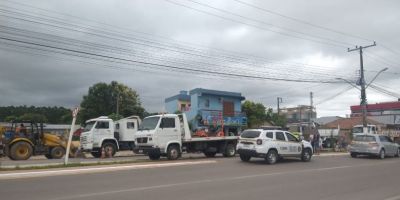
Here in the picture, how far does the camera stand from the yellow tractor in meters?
25.5

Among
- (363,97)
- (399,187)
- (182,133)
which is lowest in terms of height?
(399,187)

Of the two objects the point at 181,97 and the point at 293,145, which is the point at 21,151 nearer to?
the point at 293,145

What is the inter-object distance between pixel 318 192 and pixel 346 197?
2.95 ft

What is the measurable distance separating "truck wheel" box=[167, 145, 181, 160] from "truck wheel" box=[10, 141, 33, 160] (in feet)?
26.9

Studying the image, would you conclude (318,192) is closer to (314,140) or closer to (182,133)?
(182,133)

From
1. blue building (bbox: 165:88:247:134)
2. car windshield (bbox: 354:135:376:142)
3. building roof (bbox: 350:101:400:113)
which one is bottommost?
car windshield (bbox: 354:135:376:142)

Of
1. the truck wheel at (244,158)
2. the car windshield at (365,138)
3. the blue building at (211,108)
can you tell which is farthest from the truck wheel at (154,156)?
the car windshield at (365,138)

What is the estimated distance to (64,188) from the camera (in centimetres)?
1217

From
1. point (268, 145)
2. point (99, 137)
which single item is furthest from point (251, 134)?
point (99, 137)

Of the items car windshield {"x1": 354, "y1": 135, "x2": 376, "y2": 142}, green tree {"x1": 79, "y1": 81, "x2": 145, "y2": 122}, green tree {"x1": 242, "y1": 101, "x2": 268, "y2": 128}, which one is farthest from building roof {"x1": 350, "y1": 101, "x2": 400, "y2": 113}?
car windshield {"x1": 354, "y1": 135, "x2": 376, "y2": 142}

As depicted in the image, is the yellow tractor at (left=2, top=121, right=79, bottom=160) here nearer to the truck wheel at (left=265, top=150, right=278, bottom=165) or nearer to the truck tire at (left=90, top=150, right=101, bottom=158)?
the truck tire at (left=90, top=150, right=101, bottom=158)

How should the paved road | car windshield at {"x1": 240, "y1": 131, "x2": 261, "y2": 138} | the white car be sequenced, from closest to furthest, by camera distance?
the paved road
the white car
car windshield at {"x1": 240, "y1": 131, "x2": 261, "y2": 138}

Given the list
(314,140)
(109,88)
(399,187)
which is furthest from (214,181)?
(109,88)

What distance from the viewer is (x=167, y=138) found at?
2378 centimetres
